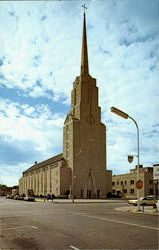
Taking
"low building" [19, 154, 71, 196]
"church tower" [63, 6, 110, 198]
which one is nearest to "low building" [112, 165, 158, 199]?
"church tower" [63, 6, 110, 198]

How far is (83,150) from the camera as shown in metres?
76.3

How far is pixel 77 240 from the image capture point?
32.1 ft

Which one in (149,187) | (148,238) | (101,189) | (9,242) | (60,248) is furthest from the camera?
(149,187)

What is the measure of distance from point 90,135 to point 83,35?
35.7m

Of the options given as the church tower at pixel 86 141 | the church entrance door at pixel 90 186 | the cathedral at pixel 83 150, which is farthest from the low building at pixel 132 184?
the church entrance door at pixel 90 186

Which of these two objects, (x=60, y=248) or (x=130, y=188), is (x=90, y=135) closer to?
(x=130, y=188)

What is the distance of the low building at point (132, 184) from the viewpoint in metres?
82.7

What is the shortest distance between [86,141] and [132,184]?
23295mm

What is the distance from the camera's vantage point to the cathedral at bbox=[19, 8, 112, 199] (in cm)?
7456

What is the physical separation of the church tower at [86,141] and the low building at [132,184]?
1000cm

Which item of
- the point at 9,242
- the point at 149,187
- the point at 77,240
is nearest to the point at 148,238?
the point at 77,240

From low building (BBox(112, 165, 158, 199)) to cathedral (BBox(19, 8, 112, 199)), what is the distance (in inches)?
334

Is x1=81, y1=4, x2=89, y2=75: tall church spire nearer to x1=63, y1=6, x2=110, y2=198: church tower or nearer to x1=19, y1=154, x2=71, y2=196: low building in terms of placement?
x1=63, y1=6, x2=110, y2=198: church tower

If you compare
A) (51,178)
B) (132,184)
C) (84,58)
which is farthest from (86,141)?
(84,58)
